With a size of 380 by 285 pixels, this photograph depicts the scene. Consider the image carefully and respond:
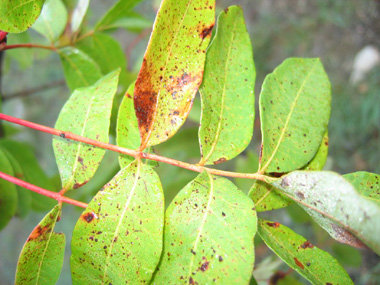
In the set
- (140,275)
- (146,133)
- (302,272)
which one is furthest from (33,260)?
(302,272)

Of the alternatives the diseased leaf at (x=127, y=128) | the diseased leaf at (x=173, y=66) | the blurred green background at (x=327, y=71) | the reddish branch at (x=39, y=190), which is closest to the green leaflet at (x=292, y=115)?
the diseased leaf at (x=173, y=66)

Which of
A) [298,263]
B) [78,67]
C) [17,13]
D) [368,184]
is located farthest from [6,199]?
[368,184]

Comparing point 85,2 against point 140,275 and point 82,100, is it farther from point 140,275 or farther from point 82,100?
point 140,275

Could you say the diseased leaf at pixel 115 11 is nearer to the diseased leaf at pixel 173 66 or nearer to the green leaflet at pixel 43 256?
the diseased leaf at pixel 173 66

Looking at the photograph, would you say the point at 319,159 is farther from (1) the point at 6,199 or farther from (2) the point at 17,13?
(1) the point at 6,199

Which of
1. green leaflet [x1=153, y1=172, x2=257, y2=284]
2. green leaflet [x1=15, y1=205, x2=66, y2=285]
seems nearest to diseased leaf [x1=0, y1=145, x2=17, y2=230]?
green leaflet [x1=15, y1=205, x2=66, y2=285]

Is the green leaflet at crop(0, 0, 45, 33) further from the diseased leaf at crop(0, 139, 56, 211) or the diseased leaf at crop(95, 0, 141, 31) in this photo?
the diseased leaf at crop(0, 139, 56, 211)
